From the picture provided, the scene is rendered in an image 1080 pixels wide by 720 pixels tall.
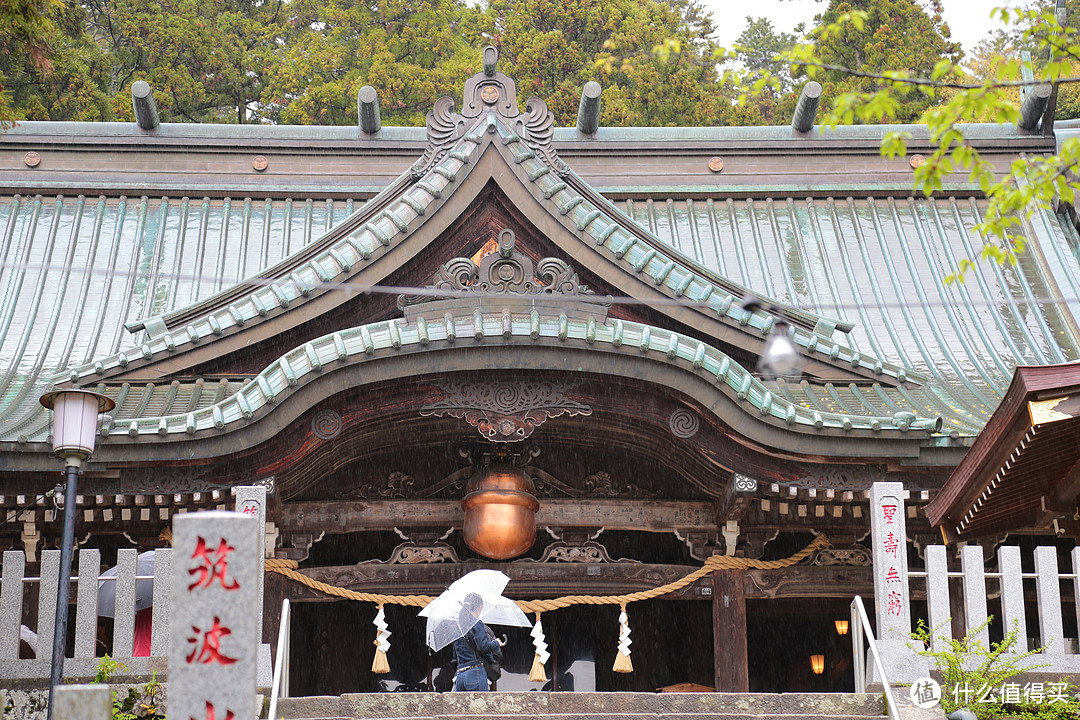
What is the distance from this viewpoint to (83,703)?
16.2ft

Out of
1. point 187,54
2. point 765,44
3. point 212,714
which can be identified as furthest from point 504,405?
point 765,44

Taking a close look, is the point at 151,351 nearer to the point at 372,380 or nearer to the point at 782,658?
the point at 372,380

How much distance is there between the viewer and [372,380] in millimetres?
9859

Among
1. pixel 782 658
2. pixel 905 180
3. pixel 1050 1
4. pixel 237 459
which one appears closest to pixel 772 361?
pixel 237 459

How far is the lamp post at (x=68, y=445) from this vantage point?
7.95 meters

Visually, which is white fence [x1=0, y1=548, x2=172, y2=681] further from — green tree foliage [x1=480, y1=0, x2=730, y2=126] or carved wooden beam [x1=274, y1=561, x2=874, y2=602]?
green tree foliage [x1=480, y1=0, x2=730, y2=126]

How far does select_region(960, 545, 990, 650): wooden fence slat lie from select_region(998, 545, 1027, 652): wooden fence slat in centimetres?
14

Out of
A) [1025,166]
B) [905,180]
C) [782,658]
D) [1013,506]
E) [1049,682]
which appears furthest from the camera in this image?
[905,180]

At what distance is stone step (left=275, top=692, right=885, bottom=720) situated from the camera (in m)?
8.20

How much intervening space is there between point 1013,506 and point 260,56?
19.4 m

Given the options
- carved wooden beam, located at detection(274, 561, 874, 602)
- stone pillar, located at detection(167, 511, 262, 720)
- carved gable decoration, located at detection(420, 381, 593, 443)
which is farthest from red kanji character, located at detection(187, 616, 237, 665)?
carved wooden beam, located at detection(274, 561, 874, 602)

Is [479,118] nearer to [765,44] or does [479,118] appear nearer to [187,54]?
[187,54]

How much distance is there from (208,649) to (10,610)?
15.0ft

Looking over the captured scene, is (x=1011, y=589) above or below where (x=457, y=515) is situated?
below
